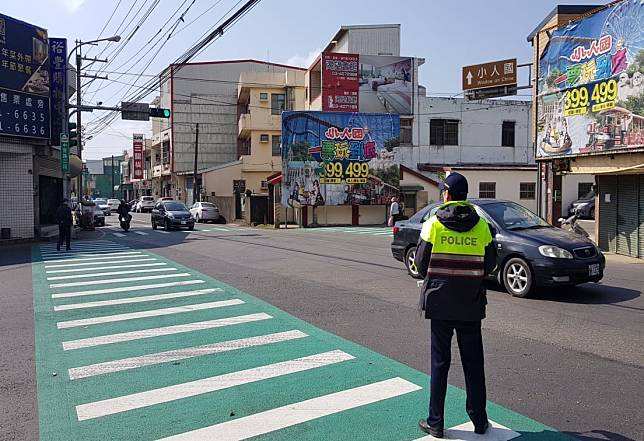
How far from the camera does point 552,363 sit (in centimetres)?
605

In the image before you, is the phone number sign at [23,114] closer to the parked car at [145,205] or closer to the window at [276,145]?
the window at [276,145]

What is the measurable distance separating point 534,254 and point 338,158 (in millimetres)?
25481

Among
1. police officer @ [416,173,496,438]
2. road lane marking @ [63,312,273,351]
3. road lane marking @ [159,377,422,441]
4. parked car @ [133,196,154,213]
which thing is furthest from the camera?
parked car @ [133,196,154,213]

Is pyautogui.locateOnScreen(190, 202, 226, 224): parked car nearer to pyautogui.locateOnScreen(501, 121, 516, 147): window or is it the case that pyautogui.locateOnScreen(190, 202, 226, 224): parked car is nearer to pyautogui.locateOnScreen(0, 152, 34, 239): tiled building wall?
pyautogui.locateOnScreen(0, 152, 34, 239): tiled building wall

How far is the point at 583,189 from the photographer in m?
37.5

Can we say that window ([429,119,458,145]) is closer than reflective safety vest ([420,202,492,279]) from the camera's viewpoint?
No

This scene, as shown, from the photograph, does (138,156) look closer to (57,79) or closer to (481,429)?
(57,79)

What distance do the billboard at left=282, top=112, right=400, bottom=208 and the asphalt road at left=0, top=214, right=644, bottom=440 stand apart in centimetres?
1931

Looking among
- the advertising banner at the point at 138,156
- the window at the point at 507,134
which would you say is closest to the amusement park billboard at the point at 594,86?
the window at the point at 507,134

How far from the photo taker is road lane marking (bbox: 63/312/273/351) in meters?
7.15

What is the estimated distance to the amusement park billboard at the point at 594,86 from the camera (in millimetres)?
15164

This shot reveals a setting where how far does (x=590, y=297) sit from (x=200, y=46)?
10.3 m

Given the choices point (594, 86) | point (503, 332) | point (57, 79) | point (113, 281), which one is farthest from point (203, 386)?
point (57, 79)

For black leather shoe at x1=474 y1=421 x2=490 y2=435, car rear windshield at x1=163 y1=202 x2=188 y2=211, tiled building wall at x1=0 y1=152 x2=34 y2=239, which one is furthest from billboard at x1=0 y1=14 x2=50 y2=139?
black leather shoe at x1=474 y1=421 x2=490 y2=435
